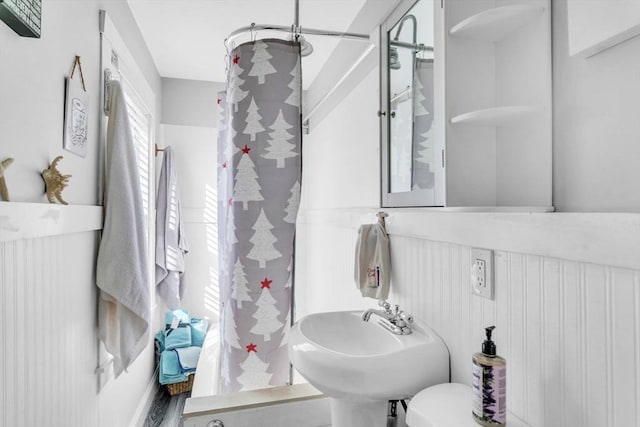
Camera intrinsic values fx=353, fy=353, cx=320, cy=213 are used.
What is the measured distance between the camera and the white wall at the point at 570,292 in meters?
0.60

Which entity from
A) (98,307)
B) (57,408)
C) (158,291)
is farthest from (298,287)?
(57,408)

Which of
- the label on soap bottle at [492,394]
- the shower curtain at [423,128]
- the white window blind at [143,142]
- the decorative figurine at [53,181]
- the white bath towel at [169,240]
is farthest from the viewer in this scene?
the white bath towel at [169,240]

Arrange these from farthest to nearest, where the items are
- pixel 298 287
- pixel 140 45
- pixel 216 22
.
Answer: pixel 298 287
pixel 140 45
pixel 216 22

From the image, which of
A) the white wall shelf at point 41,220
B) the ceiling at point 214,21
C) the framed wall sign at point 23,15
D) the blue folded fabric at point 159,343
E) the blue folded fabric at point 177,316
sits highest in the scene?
the ceiling at point 214,21

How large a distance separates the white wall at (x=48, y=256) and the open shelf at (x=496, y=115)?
122cm

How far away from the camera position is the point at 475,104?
1086 millimetres

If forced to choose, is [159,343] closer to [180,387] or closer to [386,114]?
[180,387]

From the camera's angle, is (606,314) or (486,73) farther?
(486,73)

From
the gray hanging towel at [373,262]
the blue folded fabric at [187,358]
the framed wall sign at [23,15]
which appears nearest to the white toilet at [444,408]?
the gray hanging towel at [373,262]

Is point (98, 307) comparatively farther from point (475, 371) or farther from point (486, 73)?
point (486, 73)

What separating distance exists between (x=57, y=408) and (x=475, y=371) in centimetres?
133

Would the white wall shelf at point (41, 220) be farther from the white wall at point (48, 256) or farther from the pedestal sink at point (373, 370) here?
the pedestal sink at point (373, 370)

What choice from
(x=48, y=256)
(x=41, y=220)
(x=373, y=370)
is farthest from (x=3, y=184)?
(x=373, y=370)

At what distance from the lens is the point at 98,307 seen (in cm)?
153
